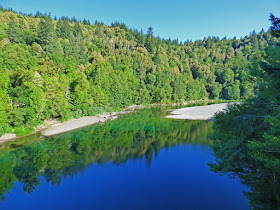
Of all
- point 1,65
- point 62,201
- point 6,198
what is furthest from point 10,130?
point 1,65

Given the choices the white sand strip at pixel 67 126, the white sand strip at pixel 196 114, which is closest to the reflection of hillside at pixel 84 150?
the white sand strip at pixel 67 126

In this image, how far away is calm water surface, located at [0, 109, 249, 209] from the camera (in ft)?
52.7

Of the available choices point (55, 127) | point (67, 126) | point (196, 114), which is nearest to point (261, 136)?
point (67, 126)

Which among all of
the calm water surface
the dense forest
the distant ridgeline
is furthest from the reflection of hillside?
the dense forest

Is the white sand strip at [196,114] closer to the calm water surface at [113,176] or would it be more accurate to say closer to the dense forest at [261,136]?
the calm water surface at [113,176]

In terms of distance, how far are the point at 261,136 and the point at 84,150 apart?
23834 millimetres

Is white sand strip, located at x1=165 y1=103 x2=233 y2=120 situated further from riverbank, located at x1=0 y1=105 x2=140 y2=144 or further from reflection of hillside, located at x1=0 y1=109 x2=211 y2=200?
riverbank, located at x1=0 y1=105 x2=140 y2=144

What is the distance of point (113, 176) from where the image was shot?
21.0 metres

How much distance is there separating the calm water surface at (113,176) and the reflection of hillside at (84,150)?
10 cm

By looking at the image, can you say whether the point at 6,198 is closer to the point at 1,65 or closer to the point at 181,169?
the point at 181,169

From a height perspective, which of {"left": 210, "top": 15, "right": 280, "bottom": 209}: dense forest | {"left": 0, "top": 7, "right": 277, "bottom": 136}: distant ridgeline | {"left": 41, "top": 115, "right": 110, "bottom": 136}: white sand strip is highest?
{"left": 0, "top": 7, "right": 277, "bottom": 136}: distant ridgeline

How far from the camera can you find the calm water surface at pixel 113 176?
52.7 ft

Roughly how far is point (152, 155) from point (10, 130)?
25616 millimetres

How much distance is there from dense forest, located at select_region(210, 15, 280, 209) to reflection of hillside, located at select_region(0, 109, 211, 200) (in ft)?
48.2
